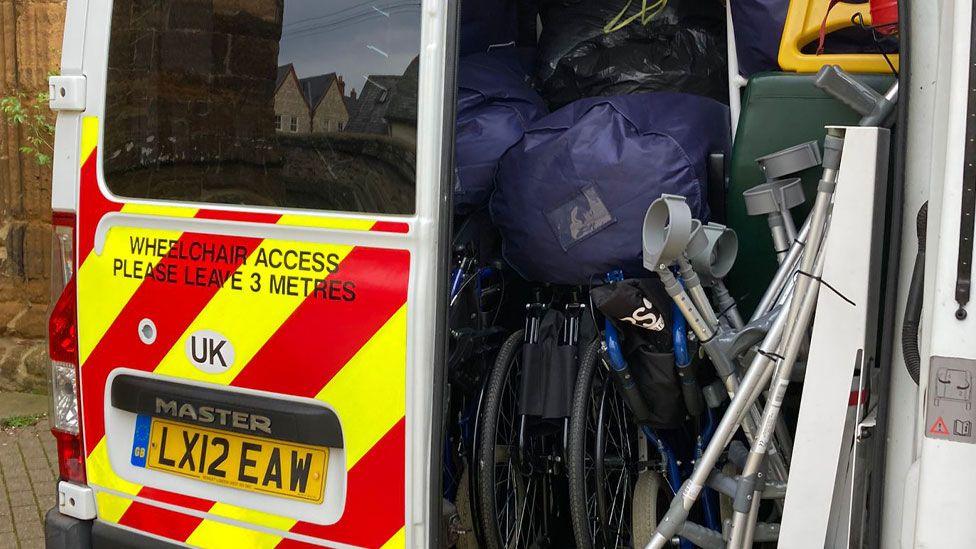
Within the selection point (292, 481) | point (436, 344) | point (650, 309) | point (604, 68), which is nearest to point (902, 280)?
point (650, 309)

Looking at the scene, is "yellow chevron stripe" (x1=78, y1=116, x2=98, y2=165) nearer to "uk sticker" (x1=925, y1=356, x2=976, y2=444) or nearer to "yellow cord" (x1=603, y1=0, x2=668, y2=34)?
"yellow cord" (x1=603, y1=0, x2=668, y2=34)

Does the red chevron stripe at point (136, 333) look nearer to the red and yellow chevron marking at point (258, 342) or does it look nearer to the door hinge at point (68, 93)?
the red and yellow chevron marking at point (258, 342)

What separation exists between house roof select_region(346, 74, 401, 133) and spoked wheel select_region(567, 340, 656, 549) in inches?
42.2

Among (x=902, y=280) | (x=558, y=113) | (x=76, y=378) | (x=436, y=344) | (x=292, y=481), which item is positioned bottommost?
(x=292, y=481)

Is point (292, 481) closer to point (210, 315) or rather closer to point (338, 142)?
point (210, 315)

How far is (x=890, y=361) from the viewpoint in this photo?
78.7 inches

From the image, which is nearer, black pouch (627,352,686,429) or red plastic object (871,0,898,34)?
red plastic object (871,0,898,34)

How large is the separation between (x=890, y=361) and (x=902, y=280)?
0.51ft

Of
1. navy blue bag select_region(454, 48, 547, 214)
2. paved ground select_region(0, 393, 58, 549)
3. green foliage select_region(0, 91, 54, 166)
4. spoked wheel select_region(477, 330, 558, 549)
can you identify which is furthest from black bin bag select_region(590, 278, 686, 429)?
green foliage select_region(0, 91, 54, 166)

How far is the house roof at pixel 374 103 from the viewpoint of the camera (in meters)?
2.23

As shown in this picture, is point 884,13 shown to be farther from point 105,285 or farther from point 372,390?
point 105,285

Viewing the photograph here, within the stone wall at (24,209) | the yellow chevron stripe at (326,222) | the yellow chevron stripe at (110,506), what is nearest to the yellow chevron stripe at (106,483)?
the yellow chevron stripe at (110,506)

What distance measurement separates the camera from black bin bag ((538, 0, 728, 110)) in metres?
3.41

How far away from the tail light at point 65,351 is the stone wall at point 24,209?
3.39 metres
